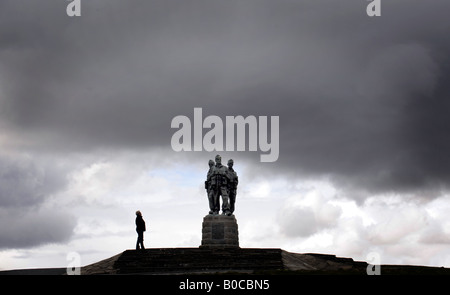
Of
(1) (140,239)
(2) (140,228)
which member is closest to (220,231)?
(1) (140,239)

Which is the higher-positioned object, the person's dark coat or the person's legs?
the person's dark coat

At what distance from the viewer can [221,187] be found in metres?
32.3

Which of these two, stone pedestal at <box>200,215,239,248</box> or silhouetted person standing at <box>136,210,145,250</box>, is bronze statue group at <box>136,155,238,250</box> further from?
silhouetted person standing at <box>136,210,145,250</box>

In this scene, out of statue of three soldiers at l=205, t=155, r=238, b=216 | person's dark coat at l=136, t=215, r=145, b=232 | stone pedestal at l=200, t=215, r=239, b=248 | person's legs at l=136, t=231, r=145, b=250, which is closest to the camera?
person's dark coat at l=136, t=215, r=145, b=232

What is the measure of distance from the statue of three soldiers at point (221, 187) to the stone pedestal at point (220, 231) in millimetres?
716

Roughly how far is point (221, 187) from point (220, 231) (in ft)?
7.94

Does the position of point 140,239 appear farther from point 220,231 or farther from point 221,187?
point 221,187

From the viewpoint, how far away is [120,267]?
2519cm

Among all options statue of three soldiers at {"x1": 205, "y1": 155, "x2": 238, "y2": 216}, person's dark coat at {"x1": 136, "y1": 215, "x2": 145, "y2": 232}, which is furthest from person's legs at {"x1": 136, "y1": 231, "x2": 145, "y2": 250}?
statue of three soldiers at {"x1": 205, "y1": 155, "x2": 238, "y2": 216}

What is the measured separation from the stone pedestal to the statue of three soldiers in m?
0.72

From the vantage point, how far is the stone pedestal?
30984mm
